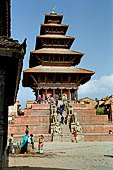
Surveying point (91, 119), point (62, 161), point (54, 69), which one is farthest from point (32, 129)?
point (62, 161)

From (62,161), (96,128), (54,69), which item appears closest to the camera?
(62,161)

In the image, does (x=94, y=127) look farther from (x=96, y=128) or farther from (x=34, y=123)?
(x=34, y=123)

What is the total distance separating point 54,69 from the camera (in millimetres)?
31703

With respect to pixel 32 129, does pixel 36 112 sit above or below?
above

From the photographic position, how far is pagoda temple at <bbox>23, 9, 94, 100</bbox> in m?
31.3

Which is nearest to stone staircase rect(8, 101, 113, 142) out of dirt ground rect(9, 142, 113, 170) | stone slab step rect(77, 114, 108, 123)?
stone slab step rect(77, 114, 108, 123)

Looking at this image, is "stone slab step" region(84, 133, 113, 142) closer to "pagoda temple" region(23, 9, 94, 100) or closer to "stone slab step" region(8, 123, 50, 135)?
"stone slab step" region(8, 123, 50, 135)

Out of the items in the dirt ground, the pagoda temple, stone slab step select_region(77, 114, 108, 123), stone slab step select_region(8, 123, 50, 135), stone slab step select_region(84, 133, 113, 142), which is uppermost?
the pagoda temple

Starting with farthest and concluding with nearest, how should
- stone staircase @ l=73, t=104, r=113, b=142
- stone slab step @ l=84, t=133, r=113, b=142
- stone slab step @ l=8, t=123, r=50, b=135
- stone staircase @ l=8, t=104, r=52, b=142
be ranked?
stone slab step @ l=8, t=123, r=50, b=135, stone staircase @ l=8, t=104, r=52, b=142, stone staircase @ l=73, t=104, r=113, b=142, stone slab step @ l=84, t=133, r=113, b=142

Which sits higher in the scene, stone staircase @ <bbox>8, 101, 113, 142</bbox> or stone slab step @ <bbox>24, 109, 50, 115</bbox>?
stone slab step @ <bbox>24, 109, 50, 115</bbox>

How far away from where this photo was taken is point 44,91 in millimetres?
31609

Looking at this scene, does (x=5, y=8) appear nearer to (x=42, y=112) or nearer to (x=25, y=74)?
(x=42, y=112)

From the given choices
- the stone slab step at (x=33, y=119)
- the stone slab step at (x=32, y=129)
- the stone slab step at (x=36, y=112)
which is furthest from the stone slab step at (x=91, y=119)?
the stone slab step at (x=32, y=129)

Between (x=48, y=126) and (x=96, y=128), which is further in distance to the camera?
(x=96, y=128)
